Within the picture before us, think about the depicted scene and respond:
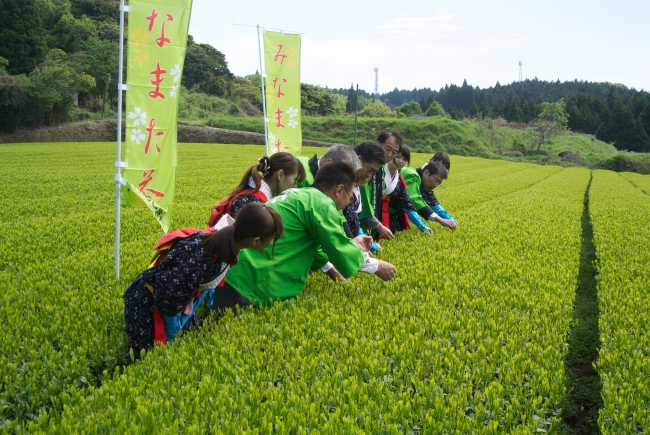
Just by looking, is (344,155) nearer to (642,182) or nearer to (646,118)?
(642,182)

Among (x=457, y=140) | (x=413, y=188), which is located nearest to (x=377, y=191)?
(x=413, y=188)

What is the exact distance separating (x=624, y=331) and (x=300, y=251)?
2.68 metres

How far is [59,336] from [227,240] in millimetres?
1805

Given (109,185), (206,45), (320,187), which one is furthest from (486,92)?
(320,187)

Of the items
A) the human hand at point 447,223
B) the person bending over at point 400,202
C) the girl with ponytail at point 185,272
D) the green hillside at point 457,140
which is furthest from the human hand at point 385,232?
the green hillside at point 457,140

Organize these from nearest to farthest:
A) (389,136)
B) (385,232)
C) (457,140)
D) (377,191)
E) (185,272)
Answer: (185,272)
(385,232)
(389,136)
(377,191)
(457,140)

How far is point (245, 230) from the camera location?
312 centimetres

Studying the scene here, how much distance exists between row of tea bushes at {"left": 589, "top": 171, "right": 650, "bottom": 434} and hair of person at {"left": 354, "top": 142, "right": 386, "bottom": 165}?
2612 mm

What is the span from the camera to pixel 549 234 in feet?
27.7

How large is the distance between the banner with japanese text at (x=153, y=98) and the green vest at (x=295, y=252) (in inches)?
65.3

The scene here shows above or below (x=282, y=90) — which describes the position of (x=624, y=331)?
below

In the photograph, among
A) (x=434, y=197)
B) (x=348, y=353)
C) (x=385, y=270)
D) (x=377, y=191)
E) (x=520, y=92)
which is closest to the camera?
(x=348, y=353)

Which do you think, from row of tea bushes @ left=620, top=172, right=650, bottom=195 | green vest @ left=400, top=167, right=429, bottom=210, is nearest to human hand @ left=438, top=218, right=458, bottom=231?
green vest @ left=400, top=167, right=429, bottom=210

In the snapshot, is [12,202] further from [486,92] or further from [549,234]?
[486,92]
